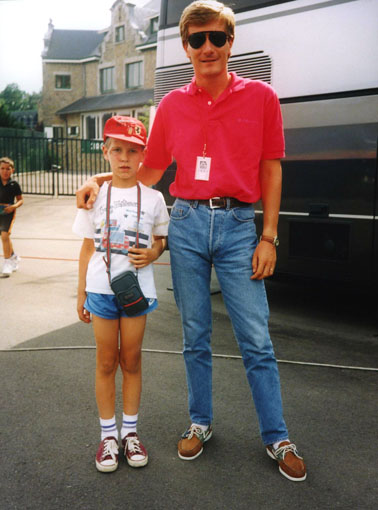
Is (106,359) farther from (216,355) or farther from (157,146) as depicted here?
(216,355)

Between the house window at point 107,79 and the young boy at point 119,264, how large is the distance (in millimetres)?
41825

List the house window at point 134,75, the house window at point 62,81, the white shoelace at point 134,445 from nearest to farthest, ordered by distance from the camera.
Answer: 1. the white shoelace at point 134,445
2. the house window at point 134,75
3. the house window at point 62,81

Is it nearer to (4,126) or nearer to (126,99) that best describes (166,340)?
(4,126)

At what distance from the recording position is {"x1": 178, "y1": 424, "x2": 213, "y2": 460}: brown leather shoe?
111 inches

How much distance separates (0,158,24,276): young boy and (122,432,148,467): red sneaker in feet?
18.1

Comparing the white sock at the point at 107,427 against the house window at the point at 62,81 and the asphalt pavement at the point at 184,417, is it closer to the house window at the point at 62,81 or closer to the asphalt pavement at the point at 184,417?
the asphalt pavement at the point at 184,417

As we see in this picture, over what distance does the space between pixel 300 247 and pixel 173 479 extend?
118 inches

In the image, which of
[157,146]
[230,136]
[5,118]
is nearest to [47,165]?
[5,118]

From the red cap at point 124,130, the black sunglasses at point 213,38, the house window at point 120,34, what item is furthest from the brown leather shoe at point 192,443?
the house window at point 120,34

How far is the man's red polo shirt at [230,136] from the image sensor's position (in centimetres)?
258

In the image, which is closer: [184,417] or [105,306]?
[105,306]

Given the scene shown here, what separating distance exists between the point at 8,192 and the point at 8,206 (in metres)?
0.24

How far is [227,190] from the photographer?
259cm

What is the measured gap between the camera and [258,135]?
2592mm
